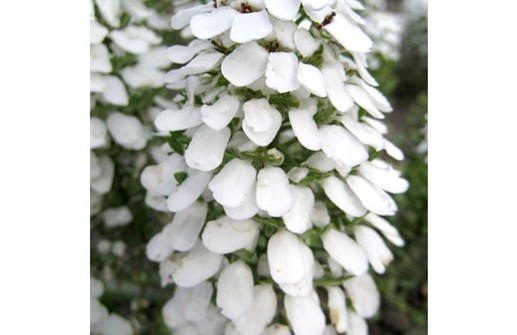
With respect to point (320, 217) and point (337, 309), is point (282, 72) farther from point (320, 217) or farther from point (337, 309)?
point (337, 309)

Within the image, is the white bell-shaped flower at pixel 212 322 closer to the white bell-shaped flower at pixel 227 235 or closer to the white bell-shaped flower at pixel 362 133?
the white bell-shaped flower at pixel 227 235

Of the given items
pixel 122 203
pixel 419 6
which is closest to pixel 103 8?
pixel 122 203

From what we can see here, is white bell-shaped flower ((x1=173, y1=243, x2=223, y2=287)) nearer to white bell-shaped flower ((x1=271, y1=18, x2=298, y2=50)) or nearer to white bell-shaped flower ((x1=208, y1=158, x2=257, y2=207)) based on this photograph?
white bell-shaped flower ((x1=208, y1=158, x2=257, y2=207))

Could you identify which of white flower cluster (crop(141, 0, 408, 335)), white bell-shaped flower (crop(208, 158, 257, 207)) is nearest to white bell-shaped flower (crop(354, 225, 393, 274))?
white flower cluster (crop(141, 0, 408, 335))

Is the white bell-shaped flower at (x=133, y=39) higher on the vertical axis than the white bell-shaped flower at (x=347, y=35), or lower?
lower

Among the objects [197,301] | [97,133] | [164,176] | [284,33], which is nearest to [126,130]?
[97,133]

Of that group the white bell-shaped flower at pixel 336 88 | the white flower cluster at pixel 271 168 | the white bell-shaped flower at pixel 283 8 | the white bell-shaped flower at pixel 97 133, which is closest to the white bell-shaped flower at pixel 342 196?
the white flower cluster at pixel 271 168
